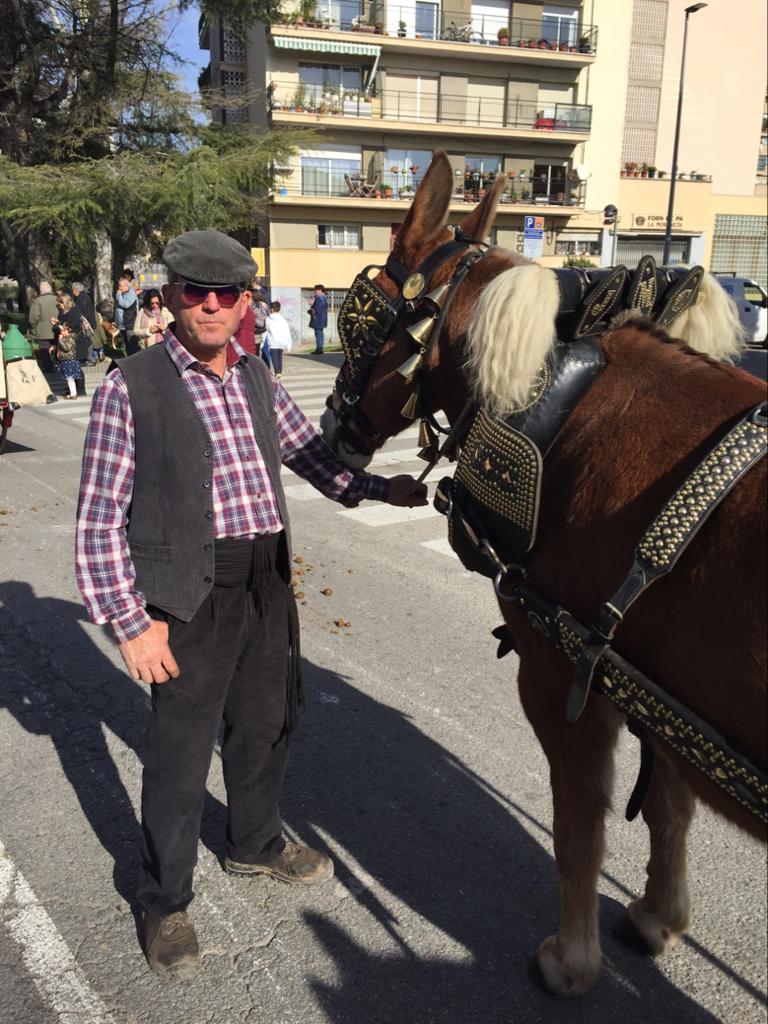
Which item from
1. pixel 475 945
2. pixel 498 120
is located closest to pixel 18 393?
pixel 475 945

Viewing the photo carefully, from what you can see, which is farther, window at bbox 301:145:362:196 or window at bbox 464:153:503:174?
window at bbox 464:153:503:174

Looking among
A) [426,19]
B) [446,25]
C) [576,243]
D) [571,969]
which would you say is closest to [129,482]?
[571,969]

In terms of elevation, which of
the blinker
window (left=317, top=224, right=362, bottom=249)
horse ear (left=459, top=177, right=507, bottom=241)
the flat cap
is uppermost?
window (left=317, top=224, right=362, bottom=249)

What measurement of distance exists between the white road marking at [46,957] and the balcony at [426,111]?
101ft

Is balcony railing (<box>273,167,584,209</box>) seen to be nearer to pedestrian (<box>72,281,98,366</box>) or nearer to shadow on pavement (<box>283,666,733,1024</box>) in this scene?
pedestrian (<box>72,281,98,366</box>)

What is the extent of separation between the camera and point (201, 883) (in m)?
2.68

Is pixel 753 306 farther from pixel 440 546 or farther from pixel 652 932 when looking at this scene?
pixel 652 932

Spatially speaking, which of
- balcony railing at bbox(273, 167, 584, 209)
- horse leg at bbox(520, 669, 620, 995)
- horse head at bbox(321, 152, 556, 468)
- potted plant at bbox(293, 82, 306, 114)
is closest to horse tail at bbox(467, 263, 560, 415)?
horse head at bbox(321, 152, 556, 468)

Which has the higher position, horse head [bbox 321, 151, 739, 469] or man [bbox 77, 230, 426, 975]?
horse head [bbox 321, 151, 739, 469]

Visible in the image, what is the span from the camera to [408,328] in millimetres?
2051

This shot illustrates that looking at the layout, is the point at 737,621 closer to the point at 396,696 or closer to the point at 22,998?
the point at 22,998

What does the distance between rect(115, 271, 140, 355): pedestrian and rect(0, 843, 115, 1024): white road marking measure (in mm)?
13634

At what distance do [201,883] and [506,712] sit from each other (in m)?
1.65

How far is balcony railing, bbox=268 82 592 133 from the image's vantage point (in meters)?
29.7
